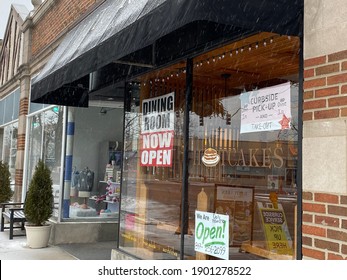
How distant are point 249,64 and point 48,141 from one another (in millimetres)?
6733

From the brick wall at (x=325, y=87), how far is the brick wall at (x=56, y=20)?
6.04 meters

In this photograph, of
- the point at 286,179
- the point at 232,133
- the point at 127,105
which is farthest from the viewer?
the point at 127,105

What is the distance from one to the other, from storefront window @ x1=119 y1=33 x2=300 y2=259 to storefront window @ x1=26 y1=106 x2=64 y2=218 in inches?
132

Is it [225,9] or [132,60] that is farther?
[132,60]

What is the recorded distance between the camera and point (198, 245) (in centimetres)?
525

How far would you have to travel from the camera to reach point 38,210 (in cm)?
852

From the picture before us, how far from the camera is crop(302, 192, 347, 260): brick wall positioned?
323 centimetres

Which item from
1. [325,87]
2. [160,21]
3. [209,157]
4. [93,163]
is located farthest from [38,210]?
[325,87]

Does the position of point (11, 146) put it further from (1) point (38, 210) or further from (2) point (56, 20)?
(1) point (38, 210)

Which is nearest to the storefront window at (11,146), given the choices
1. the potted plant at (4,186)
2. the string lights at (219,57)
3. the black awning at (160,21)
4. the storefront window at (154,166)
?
the potted plant at (4,186)

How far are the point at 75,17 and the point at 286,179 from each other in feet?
21.7

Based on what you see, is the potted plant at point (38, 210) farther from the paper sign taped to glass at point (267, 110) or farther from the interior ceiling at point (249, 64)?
the paper sign taped to glass at point (267, 110)
